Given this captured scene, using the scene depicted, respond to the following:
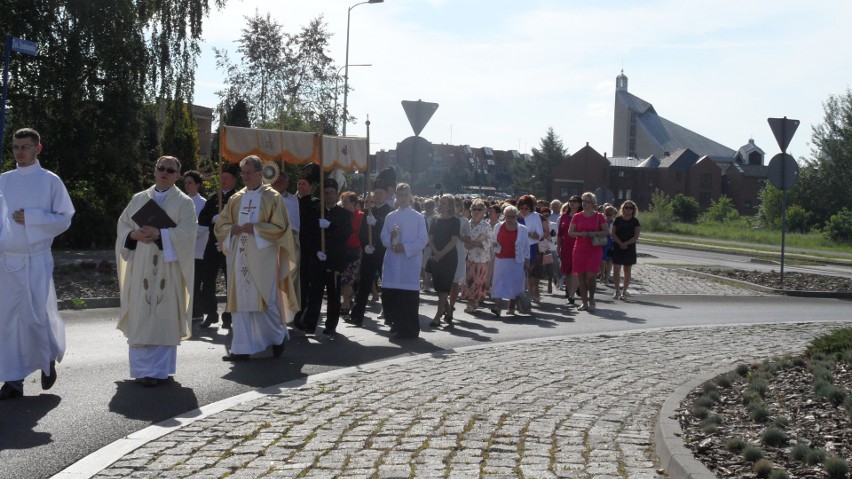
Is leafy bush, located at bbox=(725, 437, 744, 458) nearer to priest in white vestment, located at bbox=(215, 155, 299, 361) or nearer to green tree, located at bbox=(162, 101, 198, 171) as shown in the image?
priest in white vestment, located at bbox=(215, 155, 299, 361)

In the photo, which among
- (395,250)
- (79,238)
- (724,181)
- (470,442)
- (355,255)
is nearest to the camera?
(470,442)

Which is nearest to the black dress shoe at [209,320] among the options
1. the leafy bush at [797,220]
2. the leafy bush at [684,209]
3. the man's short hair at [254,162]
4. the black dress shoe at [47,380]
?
the man's short hair at [254,162]

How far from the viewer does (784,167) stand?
76.3ft

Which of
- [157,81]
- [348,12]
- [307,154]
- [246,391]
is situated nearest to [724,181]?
[348,12]

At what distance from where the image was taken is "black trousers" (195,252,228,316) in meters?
13.8

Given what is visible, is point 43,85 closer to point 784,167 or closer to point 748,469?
A: point 784,167

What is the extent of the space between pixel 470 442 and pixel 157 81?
25682 millimetres

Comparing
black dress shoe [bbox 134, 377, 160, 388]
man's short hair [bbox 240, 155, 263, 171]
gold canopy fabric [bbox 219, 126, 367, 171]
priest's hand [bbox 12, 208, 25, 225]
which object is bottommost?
black dress shoe [bbox 134, 377, 160, 388]

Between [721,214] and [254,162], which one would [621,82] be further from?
[254,162]

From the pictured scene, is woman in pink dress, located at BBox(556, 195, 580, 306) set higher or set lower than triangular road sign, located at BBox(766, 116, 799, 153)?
lower

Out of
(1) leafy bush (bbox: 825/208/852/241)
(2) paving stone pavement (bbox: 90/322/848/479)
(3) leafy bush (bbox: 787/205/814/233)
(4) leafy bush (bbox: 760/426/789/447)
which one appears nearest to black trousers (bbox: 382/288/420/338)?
(2) paving stone pavement (bbox: 90/322/848/479)

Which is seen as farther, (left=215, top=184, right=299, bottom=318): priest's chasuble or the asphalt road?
(left=215, top=184, right=299, bottom=318): priest's chasuble

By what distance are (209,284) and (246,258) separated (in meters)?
2.95

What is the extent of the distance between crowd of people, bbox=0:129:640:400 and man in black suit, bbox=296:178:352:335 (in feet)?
0.05
